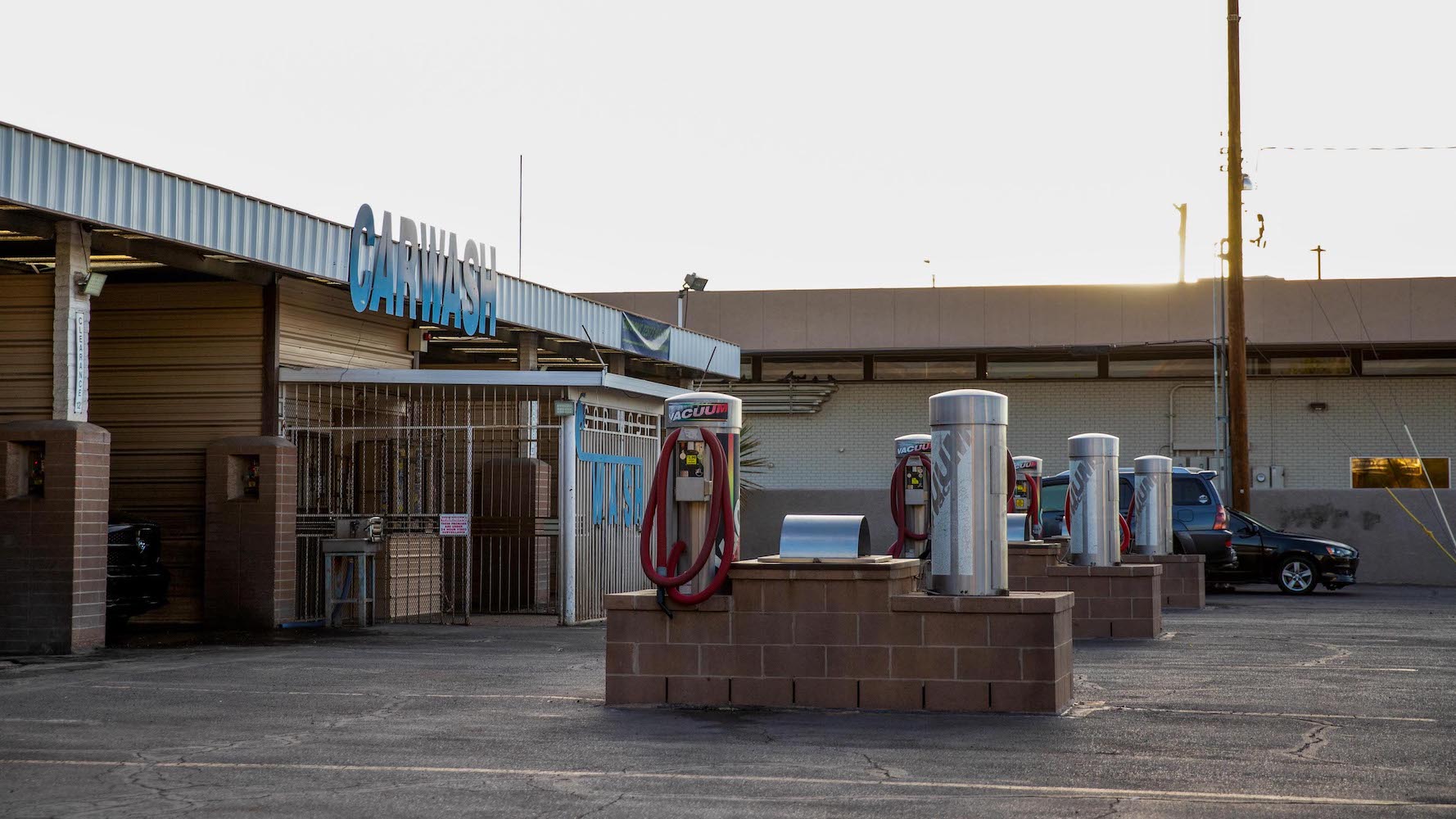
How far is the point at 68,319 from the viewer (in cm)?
1564

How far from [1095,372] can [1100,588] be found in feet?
68.4

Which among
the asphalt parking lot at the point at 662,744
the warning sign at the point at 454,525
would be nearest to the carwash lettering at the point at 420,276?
the warning sign at the point at 454,525

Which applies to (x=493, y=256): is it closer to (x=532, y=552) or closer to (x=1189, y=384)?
(x=532, y=552)

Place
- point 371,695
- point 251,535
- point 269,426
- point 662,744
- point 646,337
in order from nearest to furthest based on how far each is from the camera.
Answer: point 662,744
point 371,695
point 251,535
point 269,426
point 646,337

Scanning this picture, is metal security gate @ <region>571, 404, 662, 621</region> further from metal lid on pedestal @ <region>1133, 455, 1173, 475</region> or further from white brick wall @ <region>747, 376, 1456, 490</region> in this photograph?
white brick wall @ <region>747, 376, 1456, 490</region>

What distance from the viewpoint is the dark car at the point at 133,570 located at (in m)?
16.7

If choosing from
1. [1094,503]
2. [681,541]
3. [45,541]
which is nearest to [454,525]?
[45,541]

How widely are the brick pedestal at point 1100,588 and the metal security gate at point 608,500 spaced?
4.58 m

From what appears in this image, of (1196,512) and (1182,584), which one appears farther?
(1196,512)

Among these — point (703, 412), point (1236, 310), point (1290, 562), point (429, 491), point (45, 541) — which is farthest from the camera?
point (1236, 310)

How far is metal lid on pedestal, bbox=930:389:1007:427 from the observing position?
1133cm

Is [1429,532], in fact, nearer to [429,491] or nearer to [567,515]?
[567,515]

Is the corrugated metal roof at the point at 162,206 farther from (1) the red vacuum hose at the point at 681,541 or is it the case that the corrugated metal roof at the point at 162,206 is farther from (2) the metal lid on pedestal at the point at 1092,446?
(2) the metal lid on pedestal at the point at 1092,446

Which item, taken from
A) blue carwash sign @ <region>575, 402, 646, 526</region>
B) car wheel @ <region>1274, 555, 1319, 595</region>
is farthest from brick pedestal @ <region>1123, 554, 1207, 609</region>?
blue carwash sign @ <region>575, 402, 646, 526</region>
